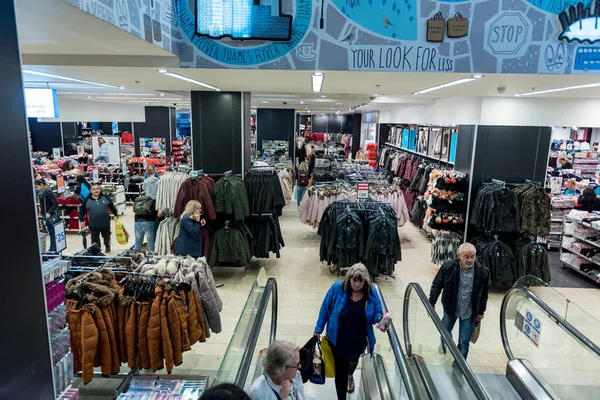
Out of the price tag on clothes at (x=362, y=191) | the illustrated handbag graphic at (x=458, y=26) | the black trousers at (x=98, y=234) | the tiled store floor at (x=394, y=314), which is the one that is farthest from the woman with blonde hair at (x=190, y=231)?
the illustrated handbag graphic at (x=458, y=26)

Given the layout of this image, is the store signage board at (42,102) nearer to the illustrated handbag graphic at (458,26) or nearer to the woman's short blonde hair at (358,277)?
the woman's short blonde hair at (358,277)

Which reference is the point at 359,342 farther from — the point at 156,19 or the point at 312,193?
the point at 312,193

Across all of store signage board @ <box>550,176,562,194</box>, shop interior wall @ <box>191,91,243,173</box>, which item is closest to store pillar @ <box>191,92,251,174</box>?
shop interior wall @ <box>191,91,243,173</box>

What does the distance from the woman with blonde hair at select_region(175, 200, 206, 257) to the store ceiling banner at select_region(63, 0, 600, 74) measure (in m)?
2.32

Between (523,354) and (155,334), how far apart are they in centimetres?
428

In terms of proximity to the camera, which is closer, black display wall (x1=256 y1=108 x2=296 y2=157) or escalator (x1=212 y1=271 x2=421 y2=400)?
escalator (x1=212 y1=271 x2=421 y2=400)

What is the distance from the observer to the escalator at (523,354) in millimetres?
4262

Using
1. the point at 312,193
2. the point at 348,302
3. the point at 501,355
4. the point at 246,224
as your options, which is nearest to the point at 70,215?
the point at 246,224

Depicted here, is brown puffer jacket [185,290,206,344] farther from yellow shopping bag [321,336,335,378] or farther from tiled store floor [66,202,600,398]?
yellow shopping bag [321,336,335,378]

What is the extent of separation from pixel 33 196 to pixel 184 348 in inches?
104

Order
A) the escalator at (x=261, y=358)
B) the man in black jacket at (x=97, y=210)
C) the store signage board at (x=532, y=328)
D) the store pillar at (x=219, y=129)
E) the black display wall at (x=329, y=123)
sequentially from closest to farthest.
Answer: the escalator at (x=261, y=358)
the store signage board at (x=532, y=328)
the store pillar at (x=219, y=129)
the man in black jacket at (x=97, y=210)
the black display wall at (x=329, y=123)

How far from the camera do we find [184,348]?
3914 mm

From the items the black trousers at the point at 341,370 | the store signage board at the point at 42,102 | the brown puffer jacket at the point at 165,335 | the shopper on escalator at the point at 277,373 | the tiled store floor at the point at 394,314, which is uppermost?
the store signage board at the point at 42,102

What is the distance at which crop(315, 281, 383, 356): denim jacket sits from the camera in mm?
4043
